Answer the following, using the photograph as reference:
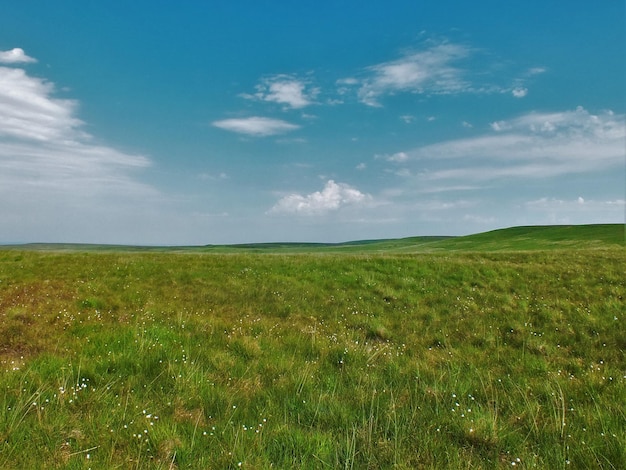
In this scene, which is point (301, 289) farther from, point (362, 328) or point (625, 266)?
point (625, 266)

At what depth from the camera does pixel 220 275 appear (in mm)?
22297

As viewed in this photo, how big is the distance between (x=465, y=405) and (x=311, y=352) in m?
4.17

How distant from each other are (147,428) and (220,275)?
55.9ft

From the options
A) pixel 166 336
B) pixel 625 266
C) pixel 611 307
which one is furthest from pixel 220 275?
pixel 625 266

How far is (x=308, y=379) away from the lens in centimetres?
773

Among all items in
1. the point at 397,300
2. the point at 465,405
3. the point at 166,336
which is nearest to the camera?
the point at 465,405

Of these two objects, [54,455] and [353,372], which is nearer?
[54,455]

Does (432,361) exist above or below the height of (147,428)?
below

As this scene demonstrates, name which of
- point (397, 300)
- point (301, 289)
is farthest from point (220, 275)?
point (397, 300)

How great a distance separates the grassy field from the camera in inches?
204

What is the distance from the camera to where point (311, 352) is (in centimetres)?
994

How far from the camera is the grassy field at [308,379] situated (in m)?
5.18

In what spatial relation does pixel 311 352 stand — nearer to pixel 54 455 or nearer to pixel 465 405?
pixel 465 405

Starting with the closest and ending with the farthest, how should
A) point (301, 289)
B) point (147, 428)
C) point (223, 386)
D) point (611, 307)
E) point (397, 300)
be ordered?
point (147, 428) → point (223, 386) → point (611, 307) → point (397, 300) → point (301, 289)
